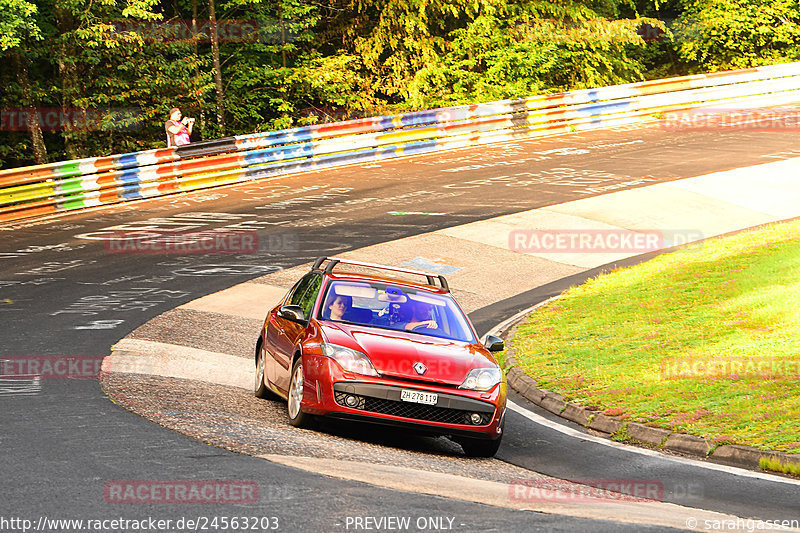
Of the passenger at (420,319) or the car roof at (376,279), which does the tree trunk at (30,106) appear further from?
the passenger at (420,319)

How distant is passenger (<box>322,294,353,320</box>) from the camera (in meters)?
10.1

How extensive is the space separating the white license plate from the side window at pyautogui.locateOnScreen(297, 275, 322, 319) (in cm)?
166

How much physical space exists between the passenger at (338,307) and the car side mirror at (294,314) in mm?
241

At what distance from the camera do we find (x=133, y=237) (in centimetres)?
2061

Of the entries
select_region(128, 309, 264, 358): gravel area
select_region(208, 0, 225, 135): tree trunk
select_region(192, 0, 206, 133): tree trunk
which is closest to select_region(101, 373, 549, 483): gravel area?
select_region(128, 309, 264, 358): gravel area

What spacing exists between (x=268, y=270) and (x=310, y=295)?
8234 mm

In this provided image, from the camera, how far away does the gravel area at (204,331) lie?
13734mm

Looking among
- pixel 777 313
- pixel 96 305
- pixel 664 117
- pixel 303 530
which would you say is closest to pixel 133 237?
pixel 96 305

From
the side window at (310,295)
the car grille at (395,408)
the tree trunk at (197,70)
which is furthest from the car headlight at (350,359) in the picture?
the tree trunk at (197,70)

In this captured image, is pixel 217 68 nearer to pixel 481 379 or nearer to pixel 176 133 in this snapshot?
pixel 176 133

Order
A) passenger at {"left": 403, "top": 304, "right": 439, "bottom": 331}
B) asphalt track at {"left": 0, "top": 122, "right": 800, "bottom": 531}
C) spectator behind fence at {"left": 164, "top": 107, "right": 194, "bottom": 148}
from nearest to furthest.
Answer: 1. asphalt track at {"left": 0, "top": 122, "right": 800, "bottom": 531}
2. passenger at {"left": 403, "top": 304, "right": 439, "bottom": 331}
3. spectator behind fence at {"left": 164, "top": 107, "right": 194, "bottom": 148}

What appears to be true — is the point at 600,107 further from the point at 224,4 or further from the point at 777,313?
the point at 777,313

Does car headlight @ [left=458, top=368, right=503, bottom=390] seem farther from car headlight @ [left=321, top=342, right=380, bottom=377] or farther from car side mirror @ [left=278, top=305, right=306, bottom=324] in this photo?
car side mirror @ [left=278, top=305, right=306, bottom=324]

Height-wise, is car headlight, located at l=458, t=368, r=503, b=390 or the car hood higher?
the car hood
